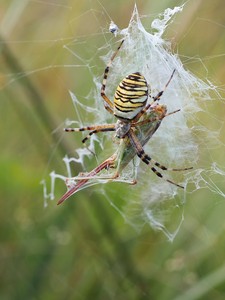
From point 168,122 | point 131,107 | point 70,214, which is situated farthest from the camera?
point 70,214

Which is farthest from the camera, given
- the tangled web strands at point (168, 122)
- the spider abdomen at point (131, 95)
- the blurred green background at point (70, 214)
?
the blurred green background at point (70, 214)

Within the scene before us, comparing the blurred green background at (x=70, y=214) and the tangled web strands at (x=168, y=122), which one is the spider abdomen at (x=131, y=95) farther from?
the blurred green background at (x=70, y=214)

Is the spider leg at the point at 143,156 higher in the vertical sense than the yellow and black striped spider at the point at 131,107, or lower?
lower

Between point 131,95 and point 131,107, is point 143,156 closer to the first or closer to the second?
point 131,107

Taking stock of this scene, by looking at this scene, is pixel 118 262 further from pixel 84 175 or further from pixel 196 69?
pixel 196 69

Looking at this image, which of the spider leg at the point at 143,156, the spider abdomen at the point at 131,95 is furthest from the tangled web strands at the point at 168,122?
the spider abdomen at the point at 131,95

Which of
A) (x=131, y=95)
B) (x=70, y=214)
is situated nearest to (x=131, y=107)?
(x=131, y=95)
